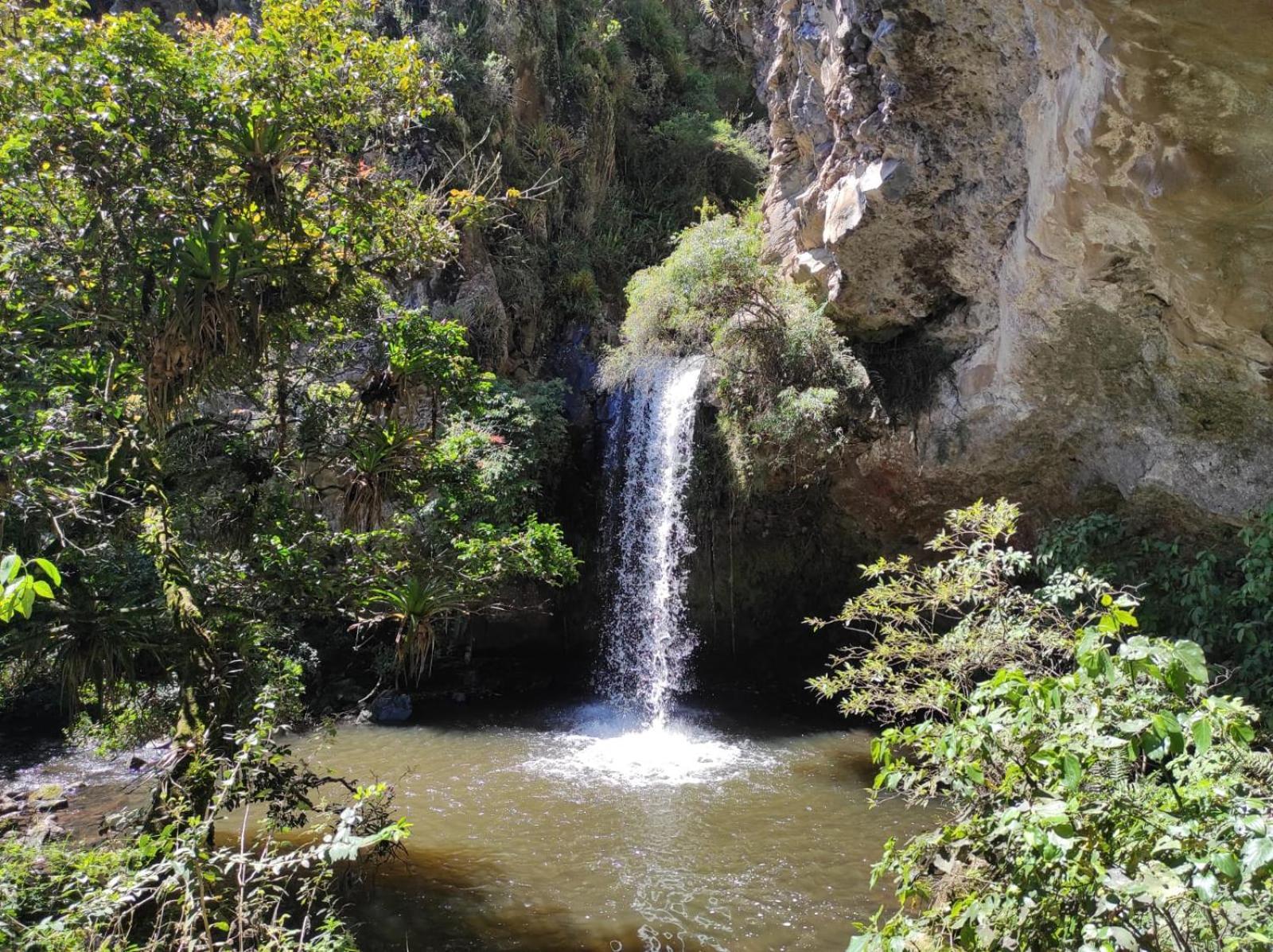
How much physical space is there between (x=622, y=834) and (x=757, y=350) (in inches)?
207

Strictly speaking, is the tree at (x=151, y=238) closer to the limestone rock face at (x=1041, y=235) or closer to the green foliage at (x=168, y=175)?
the green foliage at (x=168, y=175)

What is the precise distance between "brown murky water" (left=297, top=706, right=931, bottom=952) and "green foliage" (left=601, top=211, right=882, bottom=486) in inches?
121

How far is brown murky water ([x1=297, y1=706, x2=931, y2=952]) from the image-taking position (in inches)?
193

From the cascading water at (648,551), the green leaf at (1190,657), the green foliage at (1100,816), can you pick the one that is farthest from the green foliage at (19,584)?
the cascading water at (648,551)

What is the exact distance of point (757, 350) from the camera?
931cm

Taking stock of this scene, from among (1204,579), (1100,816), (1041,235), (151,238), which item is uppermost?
(1041,235)

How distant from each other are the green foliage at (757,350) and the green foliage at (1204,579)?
243cm

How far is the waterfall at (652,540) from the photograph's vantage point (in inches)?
401

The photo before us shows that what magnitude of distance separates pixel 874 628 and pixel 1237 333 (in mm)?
5558

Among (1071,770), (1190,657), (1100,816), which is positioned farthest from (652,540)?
(1190,657)

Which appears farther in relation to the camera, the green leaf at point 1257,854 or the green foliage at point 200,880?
the green foliage at point 200,880

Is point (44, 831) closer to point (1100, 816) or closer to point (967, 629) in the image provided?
point (967, 629)

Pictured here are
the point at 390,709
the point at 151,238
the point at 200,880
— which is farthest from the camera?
the point at 390,709

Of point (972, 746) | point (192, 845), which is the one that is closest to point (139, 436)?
point (192, 845)
